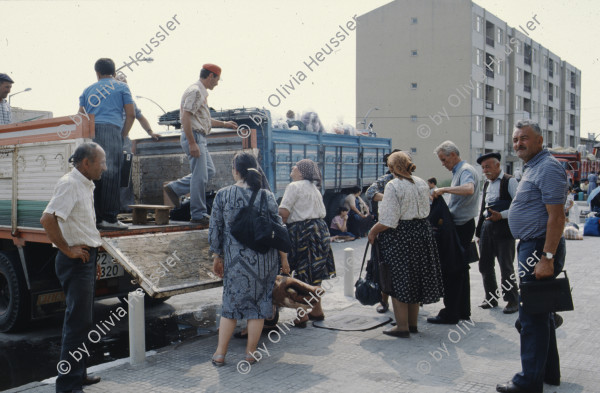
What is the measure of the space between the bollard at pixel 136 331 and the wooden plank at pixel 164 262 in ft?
0.52

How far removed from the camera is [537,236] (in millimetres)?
3783

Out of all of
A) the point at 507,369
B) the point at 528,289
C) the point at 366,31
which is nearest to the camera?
the point at 528,289

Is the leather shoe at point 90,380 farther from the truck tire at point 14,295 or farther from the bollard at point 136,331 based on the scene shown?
the truck tire at point 14,295

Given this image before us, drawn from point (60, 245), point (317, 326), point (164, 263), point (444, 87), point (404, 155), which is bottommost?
point (317, 326)

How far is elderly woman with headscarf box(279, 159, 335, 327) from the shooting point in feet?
17.9

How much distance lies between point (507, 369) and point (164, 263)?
2.97 meters

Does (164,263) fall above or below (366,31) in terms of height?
below

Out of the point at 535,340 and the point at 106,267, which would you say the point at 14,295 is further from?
the point at 535,340

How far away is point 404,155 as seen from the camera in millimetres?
5297

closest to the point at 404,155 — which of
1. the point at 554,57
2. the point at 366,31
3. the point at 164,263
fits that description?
the point at 164,263

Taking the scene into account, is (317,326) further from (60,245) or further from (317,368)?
(60,245)

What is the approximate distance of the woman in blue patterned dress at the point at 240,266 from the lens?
4539mm

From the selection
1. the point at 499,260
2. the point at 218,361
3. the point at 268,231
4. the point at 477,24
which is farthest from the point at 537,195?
the point at 477,24

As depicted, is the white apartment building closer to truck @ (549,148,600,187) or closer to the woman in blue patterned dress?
truck @ (549,148,600,187)
